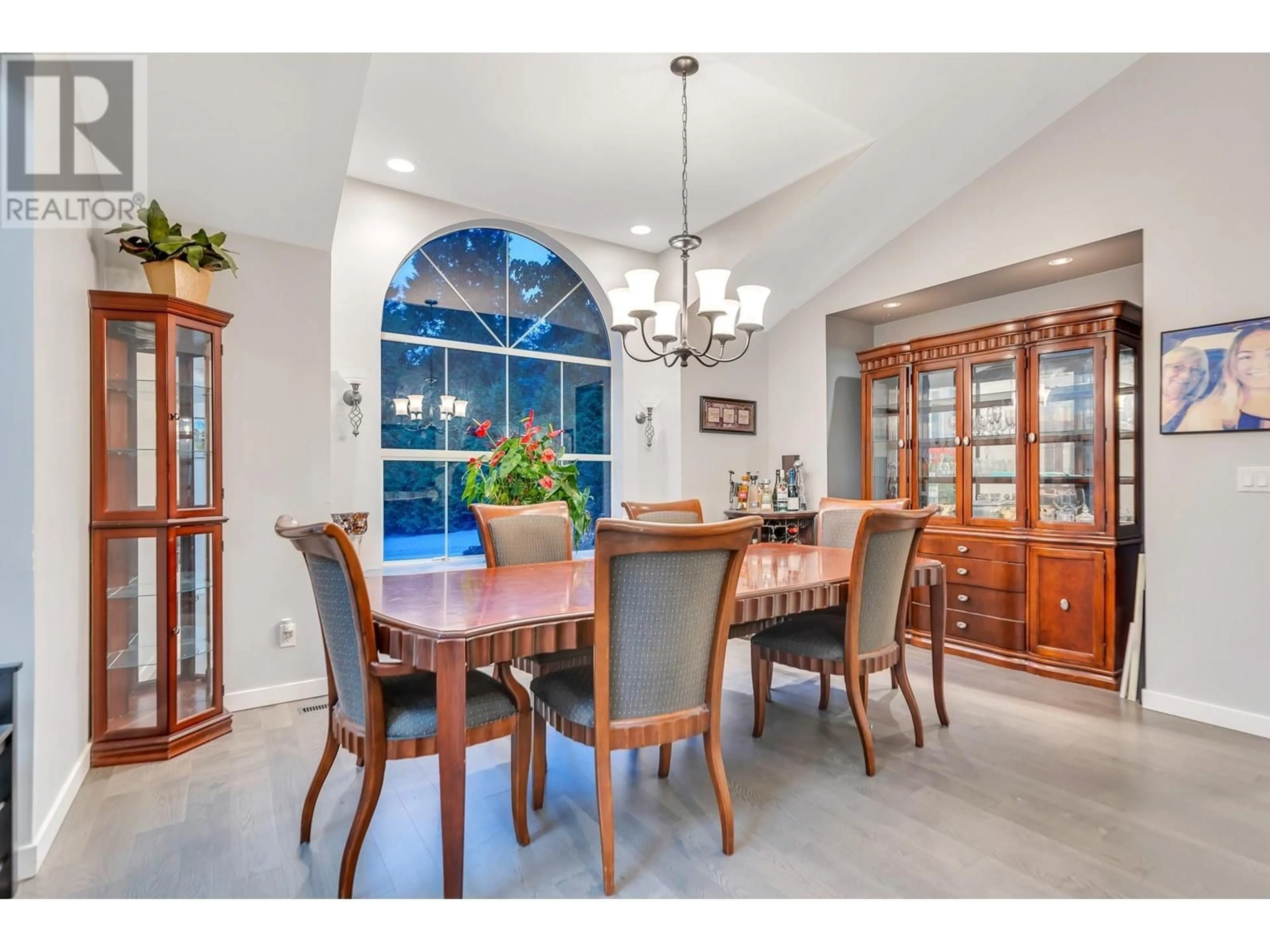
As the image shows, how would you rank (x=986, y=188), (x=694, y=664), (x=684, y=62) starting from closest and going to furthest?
(x=694, y=664) < (x=684, y=62) < (x=986, y=188)

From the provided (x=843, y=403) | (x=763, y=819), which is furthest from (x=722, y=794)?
(x=843, y=403)

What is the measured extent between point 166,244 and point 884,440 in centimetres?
428

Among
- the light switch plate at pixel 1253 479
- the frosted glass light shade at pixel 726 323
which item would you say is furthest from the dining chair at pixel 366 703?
the light switch plate at pixel 1253 479

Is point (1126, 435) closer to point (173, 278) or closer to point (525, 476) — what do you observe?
point (525, 476)

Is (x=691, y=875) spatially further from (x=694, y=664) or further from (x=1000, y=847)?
(x=1000, y=847)

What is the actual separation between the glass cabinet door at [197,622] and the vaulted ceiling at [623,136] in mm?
1428

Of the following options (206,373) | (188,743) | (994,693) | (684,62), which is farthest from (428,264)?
(994,693)

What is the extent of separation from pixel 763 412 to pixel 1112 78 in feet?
9.48

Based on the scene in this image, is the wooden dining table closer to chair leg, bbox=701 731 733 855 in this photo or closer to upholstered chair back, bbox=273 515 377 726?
upholstered chair back, bbox=273 515 377 726

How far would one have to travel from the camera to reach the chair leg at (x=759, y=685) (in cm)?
273

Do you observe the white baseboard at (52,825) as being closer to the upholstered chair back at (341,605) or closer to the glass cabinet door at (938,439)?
the upholstered chair back at (341,605)

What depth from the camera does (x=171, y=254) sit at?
8.13 feet

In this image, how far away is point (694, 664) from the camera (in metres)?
1.86

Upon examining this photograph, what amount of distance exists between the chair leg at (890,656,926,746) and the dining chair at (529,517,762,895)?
3.59 feet
